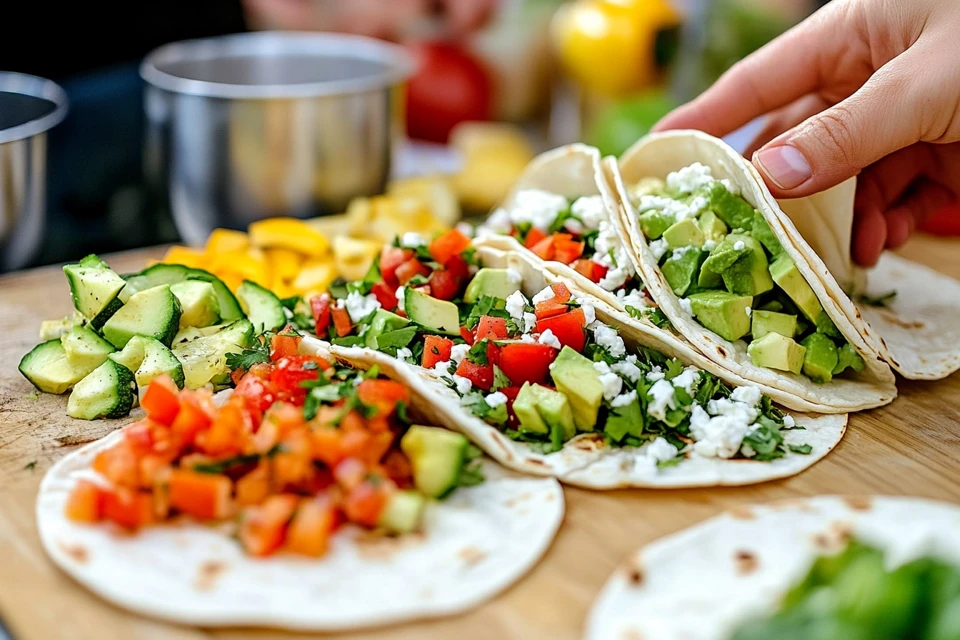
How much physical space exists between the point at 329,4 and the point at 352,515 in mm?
4272

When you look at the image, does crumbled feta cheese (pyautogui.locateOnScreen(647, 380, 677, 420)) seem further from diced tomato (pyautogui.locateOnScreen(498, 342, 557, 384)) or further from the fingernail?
the fingernail

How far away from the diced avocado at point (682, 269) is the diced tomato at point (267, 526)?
1.33 metres

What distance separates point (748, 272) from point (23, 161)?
2.66 m

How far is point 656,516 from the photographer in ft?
7.35

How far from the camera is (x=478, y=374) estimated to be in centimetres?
258

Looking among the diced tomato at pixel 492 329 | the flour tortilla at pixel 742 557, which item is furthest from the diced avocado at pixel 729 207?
the flour tortilla at pixel 742 557

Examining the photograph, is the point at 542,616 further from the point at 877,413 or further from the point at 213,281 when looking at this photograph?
the point at 213,281

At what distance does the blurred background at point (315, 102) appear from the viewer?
384 centimetres

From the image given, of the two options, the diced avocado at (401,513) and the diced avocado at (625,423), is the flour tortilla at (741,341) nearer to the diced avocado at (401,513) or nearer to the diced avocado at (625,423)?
the diced avocado at (625,423)

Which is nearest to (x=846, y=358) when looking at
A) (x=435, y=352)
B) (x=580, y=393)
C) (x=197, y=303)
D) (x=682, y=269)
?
(x=682, y=269)

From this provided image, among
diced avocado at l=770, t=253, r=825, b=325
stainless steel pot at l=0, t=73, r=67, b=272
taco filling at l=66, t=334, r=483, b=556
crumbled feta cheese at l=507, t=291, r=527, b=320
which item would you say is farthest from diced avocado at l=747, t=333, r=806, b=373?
stainless steel pot at l=0, t=73, r=67, b=272

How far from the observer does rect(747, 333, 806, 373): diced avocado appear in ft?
8.72

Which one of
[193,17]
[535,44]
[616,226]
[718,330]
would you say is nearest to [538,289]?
[616,226]

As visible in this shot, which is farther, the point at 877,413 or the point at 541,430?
the point at 877,413
